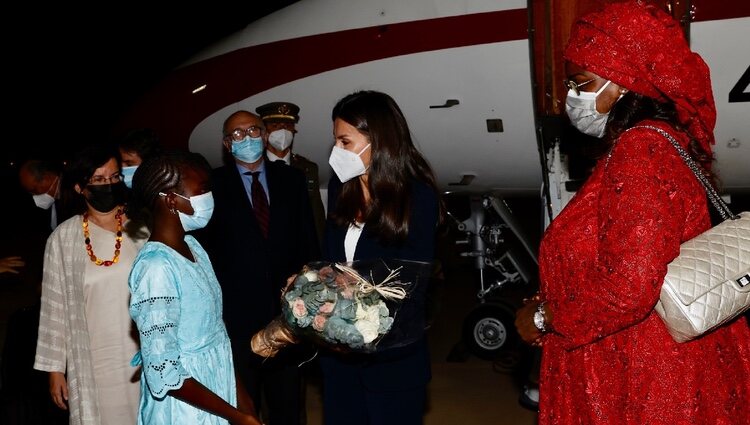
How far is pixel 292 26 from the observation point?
6258mm

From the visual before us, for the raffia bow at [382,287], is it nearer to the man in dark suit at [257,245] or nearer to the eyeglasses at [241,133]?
the man in dark suit at [257,245]

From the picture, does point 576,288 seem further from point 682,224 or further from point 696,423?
point 696,423

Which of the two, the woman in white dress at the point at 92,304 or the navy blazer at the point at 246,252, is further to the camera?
the navy blazer at the point at 246,252

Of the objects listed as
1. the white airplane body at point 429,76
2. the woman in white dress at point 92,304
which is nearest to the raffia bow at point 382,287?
the woman in white dress at point 92,304

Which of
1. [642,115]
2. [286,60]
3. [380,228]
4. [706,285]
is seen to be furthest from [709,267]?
[286,60]

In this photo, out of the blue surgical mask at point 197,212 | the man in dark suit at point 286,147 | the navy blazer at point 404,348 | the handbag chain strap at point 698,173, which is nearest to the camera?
the handbag chain strap at point 698,173

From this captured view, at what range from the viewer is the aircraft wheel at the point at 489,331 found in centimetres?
608

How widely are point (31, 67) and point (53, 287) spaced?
19.9 metres

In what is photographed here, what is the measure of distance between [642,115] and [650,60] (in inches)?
6.9

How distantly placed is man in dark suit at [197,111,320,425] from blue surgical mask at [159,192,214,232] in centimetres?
150

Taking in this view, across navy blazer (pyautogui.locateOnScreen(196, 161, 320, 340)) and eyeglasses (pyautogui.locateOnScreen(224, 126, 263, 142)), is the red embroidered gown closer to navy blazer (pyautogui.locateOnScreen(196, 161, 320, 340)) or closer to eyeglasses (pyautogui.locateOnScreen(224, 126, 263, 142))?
navy blazer (pyautogui.locateOnScreen(196, 161, 320, 340))

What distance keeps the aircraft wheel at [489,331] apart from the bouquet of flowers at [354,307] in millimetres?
3492

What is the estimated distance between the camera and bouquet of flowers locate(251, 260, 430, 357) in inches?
95.2

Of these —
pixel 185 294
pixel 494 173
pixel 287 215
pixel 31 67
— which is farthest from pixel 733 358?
pixel 31 67
